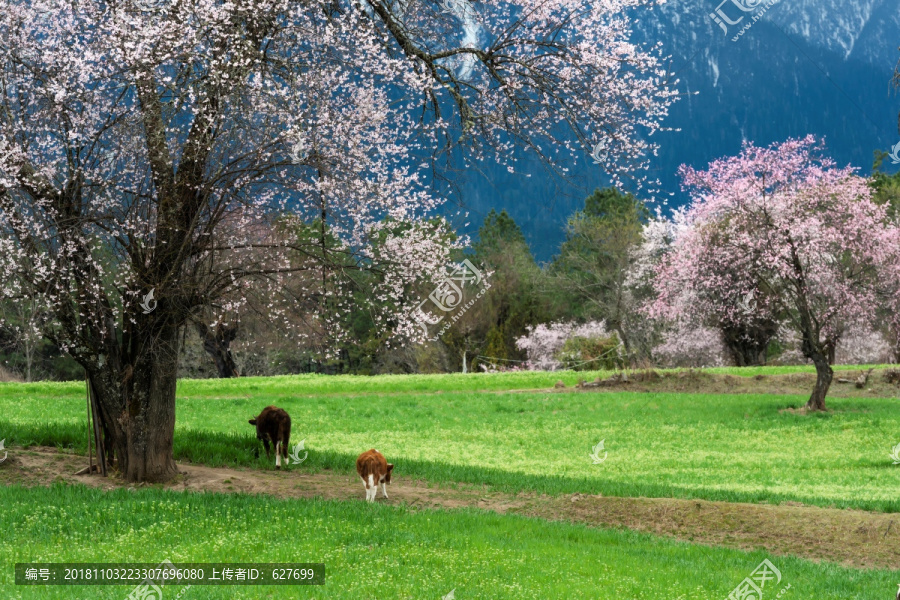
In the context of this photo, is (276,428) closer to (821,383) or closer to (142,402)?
(142,402)

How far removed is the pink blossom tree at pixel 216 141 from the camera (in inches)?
464

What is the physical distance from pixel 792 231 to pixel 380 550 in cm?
2196

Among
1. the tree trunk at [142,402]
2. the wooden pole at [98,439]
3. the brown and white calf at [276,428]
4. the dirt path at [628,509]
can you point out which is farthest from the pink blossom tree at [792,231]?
the wooden pole at [98,439]

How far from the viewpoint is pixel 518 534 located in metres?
10.2

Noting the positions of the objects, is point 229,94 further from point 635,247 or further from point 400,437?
point 635,247

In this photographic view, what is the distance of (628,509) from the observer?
499 inches

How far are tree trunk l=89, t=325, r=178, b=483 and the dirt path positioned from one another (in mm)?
439

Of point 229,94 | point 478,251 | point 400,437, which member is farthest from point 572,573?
point 478,251

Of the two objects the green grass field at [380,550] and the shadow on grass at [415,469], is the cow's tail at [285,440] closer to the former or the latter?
the shadow on grass at [415,469]

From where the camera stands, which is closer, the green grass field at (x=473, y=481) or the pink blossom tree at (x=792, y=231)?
the green grass field at (x=473, y=481)

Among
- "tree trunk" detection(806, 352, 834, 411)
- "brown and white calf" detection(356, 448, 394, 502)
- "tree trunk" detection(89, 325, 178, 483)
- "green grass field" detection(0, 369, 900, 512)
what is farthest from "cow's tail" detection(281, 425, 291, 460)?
"tree trunk" detection(806, 352, 834, 411)

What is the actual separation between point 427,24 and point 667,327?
150 feet

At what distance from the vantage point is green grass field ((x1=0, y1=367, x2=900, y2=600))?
8.11 meters

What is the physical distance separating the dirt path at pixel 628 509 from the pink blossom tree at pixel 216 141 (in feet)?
4.68
